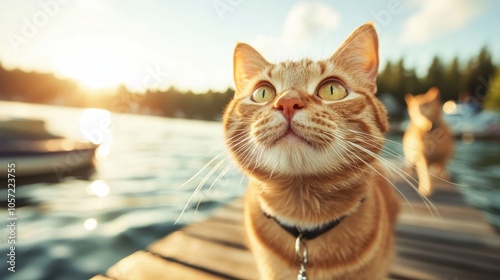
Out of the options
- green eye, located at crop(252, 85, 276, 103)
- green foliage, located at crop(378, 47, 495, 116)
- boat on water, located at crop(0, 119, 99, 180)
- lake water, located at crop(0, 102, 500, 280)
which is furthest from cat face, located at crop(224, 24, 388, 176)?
green foliage, located at crop(378, 47, 495, 116)

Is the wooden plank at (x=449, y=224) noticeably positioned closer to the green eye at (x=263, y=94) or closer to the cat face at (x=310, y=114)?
the cat face at (x=310, y=114)

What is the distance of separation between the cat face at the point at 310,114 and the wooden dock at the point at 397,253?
2.40ft

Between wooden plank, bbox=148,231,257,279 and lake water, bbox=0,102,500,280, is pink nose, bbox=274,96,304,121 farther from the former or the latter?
wooden plank, bbox=148,231,257,279

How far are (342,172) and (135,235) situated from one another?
2009 mm

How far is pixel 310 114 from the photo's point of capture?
862 millimetres

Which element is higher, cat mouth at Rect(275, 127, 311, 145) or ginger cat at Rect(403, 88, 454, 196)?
ginger cat at Rect(403, 88, 454, 196)

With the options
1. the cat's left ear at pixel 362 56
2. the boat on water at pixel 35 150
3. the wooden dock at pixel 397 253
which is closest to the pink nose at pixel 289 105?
the cat's left ear at pixel 362 56

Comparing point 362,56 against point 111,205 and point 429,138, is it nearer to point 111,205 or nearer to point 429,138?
point 429,138

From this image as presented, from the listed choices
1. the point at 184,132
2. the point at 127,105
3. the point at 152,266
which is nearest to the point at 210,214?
the point at 152,266

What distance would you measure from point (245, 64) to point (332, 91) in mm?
459

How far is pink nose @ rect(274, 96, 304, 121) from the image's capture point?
873 mm

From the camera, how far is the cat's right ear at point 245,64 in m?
1.26

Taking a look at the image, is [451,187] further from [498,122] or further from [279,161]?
[498,122]

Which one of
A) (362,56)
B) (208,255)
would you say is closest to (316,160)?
(362,56)
